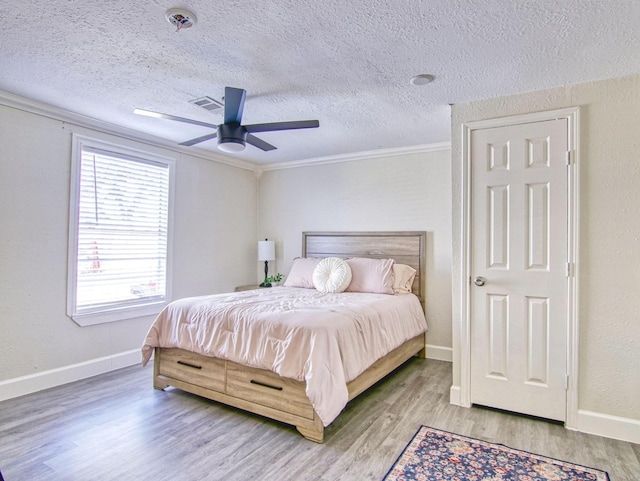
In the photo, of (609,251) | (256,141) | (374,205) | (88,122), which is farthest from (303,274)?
(609,251)

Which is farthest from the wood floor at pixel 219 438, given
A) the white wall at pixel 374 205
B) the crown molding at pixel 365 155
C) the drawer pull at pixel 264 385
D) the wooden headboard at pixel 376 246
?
the crown molding at pixel 365 155

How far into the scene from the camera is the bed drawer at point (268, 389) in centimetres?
239

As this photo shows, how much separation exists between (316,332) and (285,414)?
2.00 ft

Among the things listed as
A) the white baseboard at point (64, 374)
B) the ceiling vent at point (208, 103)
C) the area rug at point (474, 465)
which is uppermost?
the ceiling vent at point (208, 103)

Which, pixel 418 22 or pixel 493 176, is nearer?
pixel 418 22

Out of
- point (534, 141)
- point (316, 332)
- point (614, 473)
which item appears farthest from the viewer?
point (534, 141)

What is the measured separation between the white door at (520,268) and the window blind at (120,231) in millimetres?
Answer: 3316

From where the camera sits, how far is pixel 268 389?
2.55m

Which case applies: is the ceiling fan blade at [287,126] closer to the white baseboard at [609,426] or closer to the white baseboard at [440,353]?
the white baseboard at [609,426]

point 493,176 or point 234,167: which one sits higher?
point 234,167

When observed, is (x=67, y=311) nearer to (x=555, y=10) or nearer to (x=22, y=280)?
(x=22, y=280)

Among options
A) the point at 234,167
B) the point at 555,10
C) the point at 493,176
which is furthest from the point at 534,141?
the point at 234,167

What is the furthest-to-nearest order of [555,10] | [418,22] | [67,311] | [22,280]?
[67,311], [22,280], [418,22], [555,10]

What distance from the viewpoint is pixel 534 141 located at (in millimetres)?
2713
